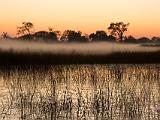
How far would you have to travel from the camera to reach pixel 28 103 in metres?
15.4

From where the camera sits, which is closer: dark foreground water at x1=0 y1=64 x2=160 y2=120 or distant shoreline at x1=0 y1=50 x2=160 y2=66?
dark foreground water at x1=0 y1=64 x2=160 y2=120

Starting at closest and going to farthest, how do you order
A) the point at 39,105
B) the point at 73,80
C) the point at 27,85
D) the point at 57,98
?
the point at 39,105, the point at 57,98, the point at 27,85, the point at 73,80

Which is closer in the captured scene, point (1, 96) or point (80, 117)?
point (80, 117)

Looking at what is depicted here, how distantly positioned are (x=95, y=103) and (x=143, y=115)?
196 cm

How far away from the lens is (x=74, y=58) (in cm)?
3912

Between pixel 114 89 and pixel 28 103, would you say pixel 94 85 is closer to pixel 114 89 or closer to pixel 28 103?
pixel 114 89

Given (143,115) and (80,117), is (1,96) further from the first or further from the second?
(143,115)

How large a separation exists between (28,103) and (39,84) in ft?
18.4

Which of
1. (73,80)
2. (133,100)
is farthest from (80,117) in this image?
(73,80)

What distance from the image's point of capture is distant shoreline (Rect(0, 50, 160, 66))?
33.9 metres

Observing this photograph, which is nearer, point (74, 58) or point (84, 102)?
point (84, 102)

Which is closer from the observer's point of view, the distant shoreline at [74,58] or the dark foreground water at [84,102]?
the dark foreground water at [84,102]

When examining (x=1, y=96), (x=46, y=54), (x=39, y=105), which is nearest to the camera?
(x=39, y=105)

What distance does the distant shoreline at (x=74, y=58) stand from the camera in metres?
33.9
